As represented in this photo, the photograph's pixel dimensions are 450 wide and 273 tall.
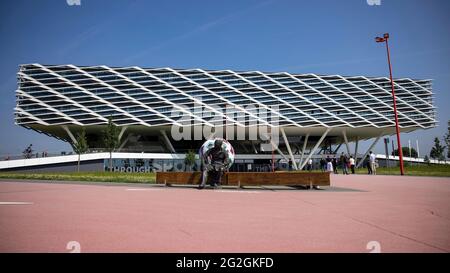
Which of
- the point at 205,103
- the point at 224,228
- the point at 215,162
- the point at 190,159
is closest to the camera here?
the point at 224,228

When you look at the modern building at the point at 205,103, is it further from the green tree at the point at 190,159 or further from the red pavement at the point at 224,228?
the red pavement at the point at 224,228

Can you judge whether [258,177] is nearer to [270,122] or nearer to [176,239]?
[176,239]

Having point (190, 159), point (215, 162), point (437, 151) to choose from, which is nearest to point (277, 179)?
point (215, 162)

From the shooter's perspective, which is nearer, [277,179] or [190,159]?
[277,179]

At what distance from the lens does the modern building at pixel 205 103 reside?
48562mm

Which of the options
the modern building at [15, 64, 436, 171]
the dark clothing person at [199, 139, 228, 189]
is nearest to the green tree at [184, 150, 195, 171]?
the modern building at [15, 64, 436, 171]

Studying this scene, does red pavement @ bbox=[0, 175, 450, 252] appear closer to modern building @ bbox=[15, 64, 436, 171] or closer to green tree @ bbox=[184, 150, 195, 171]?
green tree @ bbox=[184, 150, 195, 171]

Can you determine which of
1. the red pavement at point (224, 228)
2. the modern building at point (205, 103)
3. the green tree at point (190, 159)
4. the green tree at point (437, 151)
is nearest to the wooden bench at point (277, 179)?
the red pavement at point (224, 228)

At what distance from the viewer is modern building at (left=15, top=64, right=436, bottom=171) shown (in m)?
48.6

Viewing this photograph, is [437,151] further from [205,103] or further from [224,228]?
[224,228]

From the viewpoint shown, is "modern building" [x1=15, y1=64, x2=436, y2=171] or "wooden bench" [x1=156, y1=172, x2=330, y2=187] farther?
"modern building" [x1=15, y1=64, x2=436, y2=171]

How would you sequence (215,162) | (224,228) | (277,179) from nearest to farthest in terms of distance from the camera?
(224,228) → (277,179) → (215,162)

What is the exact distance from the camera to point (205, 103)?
5219 cm

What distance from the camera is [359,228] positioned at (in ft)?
12.2
